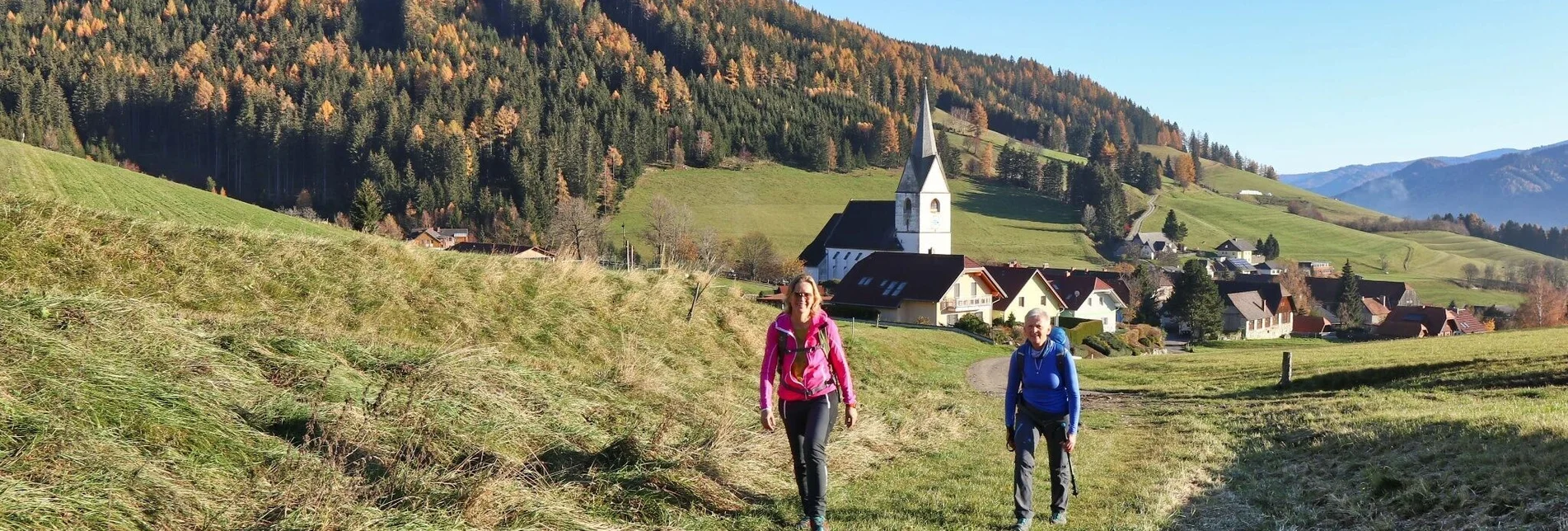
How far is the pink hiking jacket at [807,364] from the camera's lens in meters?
6.57

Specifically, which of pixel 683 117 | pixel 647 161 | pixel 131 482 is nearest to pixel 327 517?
pixel 131 482

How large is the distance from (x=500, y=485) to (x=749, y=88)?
7117 inches

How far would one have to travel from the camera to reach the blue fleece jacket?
723 centimetres

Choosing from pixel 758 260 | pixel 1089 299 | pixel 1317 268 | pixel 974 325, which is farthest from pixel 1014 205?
pixel 974 325

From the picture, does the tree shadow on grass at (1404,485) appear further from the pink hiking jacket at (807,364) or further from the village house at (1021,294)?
the village house at (1021,294)

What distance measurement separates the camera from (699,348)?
1555 cm

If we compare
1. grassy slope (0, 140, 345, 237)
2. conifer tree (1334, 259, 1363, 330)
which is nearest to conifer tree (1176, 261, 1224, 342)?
conifer tree (1334, 259, 1363, 330)

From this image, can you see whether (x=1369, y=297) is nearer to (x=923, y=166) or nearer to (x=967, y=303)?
(x=923, y=166)

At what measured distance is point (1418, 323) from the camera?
77500 mm

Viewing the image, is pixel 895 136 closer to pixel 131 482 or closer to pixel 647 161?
pixel 647 161

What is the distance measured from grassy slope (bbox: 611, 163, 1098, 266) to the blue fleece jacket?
9966 centimetres

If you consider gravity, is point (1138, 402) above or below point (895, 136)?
below

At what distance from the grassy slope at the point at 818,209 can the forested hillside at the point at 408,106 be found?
507 cm

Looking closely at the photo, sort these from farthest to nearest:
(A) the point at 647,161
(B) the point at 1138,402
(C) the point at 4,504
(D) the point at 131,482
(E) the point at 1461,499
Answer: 1. (A) the point at 647,161
2. (B) the point at 1138,402
3. (E) the point at 1461,499
4. (D) the point at 131,482
5. (C) the point at 4,504
